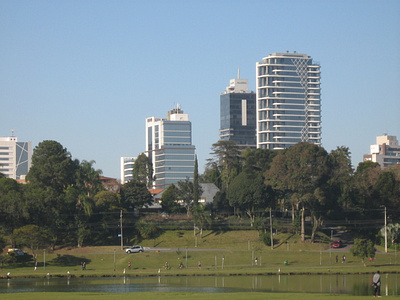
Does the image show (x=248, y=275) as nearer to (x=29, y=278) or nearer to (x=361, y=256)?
(x=361, y=256)

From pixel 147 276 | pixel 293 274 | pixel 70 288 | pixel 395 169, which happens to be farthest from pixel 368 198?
pixel 70 288

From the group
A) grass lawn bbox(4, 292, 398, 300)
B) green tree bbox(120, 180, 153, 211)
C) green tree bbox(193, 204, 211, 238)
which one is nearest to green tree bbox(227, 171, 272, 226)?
green tree bbox(193, 204, 211, 238)

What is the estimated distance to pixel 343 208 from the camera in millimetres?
119438

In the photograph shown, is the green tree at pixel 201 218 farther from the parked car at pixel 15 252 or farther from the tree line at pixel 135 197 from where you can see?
the parked car at pixel 15 252

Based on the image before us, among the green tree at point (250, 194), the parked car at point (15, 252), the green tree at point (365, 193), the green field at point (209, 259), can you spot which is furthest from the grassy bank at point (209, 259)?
the green tree at point (365, 193)

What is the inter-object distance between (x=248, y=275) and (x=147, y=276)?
1243cm

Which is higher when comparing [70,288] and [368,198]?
[368,198]

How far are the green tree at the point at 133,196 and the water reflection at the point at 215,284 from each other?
51.1 meters

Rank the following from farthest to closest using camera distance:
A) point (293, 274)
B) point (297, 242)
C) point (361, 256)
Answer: point (297, 242)
point (361, 256)
point (293, 274)

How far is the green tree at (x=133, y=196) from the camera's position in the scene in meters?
131

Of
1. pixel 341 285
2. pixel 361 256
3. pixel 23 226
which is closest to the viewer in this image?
pixel 341 285

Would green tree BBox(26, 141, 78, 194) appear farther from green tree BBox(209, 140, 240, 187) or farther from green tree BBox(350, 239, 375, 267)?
green tree BBox(350, 239, 375, 267)

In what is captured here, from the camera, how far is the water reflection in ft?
197

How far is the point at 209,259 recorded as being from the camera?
99375mm
